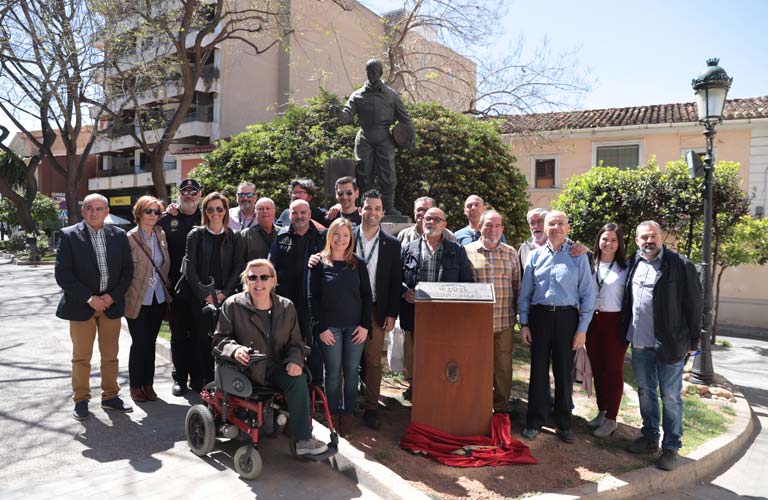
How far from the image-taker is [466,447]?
4.24 meters

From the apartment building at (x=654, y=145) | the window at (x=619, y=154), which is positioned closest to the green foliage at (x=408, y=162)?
the apartment building at (x=654, y=145)

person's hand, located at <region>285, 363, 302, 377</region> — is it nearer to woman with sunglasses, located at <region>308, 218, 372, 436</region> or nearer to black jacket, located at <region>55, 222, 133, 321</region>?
woman with sunglasses, located at <region>308, 218, 372, 436</region>

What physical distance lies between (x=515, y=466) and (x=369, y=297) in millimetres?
1715

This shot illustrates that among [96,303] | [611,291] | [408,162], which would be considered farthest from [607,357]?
[408,162]

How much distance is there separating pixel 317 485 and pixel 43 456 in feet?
6.82

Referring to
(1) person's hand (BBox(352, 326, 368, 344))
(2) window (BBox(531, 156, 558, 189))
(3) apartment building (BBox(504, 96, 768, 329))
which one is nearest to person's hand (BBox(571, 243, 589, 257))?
(1) person's hand (BBox(352, 326, 368, 344))

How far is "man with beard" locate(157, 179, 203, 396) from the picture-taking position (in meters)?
5.27

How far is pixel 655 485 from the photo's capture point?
413cm

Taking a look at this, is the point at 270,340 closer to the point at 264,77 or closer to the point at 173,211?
the point at 173,211

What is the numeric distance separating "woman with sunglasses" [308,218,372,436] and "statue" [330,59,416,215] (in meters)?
3.33

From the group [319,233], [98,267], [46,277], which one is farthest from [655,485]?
[46,277]

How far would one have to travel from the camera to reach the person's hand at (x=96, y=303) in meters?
4.59

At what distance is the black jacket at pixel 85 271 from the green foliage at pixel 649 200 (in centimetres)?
835

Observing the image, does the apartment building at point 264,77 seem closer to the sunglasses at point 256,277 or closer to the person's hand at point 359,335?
the person's hand at point 359,335
